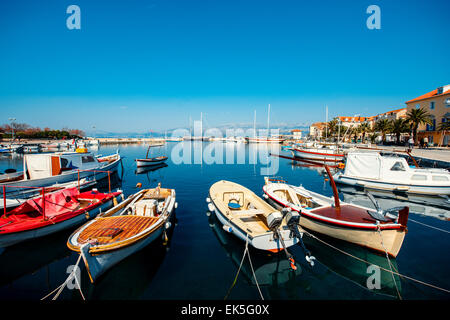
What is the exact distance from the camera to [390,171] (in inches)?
846

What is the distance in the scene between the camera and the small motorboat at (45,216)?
29.6 feet

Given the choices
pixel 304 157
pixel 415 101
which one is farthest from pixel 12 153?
pixel 415 101

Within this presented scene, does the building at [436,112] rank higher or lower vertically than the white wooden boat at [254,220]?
higher

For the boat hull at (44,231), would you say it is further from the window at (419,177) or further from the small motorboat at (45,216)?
the window at (419,177)

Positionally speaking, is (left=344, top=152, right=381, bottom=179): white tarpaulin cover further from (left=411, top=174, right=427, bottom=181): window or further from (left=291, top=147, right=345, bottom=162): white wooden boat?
(left=291, top=147, right=345, bottom=162): white wooden boat

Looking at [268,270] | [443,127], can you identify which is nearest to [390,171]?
[268,270]

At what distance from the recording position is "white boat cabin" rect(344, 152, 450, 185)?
64.9 feet

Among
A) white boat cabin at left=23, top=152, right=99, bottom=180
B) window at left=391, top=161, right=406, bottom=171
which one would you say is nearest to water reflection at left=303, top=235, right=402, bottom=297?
window at left=391, top=161, right=406, bottom=171

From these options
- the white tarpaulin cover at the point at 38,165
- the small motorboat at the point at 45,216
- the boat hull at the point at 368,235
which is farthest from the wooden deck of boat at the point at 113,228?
the white tarpaulin cover at the point at 38,165

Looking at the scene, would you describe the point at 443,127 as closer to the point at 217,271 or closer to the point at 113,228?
the point at 217,271

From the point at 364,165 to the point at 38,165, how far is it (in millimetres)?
34321

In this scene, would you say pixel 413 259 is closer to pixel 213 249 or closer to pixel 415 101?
pixel 213 249

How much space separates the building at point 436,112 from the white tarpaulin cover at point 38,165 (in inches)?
2671
